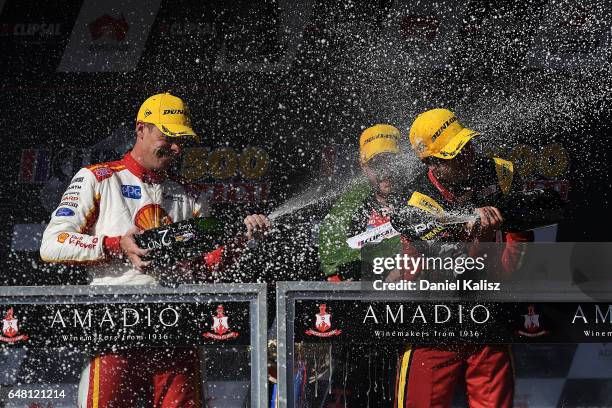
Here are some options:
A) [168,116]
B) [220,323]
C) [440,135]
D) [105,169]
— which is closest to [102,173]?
[105,169]

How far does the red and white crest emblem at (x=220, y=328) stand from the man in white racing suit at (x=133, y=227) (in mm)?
182

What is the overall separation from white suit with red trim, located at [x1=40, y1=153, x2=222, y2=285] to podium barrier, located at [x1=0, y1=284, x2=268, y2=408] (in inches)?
7.0

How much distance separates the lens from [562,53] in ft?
15.8

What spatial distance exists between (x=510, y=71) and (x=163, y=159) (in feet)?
6.74

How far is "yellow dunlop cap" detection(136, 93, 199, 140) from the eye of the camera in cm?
402

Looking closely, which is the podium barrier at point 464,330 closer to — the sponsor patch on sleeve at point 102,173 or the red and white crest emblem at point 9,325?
the sponsor patch on sleeve at point 102,173

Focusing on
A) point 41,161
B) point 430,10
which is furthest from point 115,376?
point 430,10

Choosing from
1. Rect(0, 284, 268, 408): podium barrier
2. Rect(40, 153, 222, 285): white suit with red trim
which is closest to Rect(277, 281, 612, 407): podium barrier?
Rect(0, 284, 268, 408): podium barrier

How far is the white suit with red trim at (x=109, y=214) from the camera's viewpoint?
3789 mm

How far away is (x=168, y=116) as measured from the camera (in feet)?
13.3

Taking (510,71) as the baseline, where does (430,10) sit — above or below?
above

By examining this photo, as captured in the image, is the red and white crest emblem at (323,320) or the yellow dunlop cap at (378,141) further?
the yellow dunlop cap at (378,141)

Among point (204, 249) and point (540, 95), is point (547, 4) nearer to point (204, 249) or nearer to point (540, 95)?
point (540, 95)

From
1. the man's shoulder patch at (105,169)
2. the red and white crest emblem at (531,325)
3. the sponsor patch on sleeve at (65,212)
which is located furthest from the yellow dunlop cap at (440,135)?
the sponsor patch on sleeve at (65,212)
